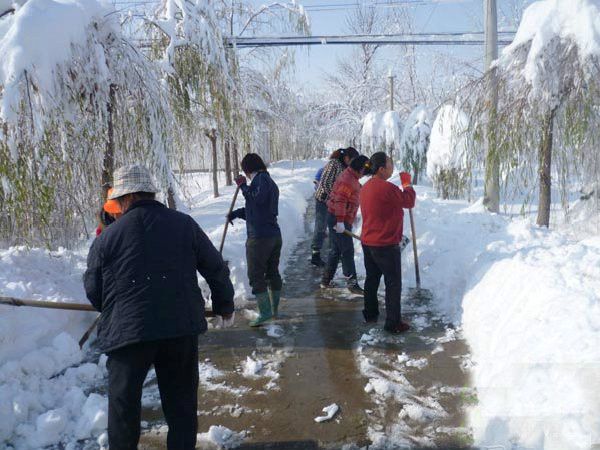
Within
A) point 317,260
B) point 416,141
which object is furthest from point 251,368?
point 416,141

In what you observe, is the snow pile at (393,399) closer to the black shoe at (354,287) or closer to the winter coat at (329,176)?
the black shoe at (354,287)

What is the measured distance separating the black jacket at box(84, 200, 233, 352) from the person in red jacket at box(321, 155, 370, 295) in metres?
3.67

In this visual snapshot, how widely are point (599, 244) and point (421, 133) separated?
15.9 meters

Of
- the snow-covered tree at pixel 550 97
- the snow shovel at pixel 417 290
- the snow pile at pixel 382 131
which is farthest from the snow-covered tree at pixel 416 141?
the snow shovel at pixel 417 290

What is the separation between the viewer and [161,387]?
2.77 meters

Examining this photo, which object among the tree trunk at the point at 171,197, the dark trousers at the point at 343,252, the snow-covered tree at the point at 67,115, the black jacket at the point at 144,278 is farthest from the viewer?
the tree trunk at the point at 171,197

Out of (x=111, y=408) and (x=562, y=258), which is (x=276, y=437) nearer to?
(x=111, y=408)

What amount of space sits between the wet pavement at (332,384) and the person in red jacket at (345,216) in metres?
0.93

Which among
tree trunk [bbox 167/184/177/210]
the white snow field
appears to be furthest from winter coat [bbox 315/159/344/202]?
tree trunk [bbox 167/184/177/210]

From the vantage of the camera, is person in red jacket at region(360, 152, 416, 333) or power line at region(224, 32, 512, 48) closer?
person in red jacket at region(360, 152, 416, 333)

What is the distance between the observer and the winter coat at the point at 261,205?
5.19 m

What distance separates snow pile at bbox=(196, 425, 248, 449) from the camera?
3227 millimetres

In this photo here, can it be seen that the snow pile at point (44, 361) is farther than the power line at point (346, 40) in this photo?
No

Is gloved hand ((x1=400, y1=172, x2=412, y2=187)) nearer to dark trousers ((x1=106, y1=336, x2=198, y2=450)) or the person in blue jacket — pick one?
the person in blue jacket
